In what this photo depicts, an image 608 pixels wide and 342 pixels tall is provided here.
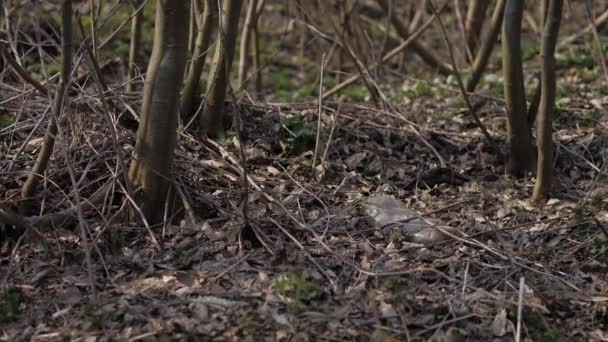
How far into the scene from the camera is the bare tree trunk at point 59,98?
3.43 meters

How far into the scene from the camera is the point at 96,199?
3.98 metres

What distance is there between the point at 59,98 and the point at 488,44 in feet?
11.0

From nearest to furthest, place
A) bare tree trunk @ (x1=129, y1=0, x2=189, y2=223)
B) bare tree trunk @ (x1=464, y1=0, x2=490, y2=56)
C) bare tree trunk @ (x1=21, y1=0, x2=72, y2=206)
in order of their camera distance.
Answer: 1. bare tree trunk @ (x1=21, y1=0, x2=72, y2=206)
2. bare tree trunk @ (x1=129, y1=0, x2=189, y2=223)
3. bare tree trunk @ (x1=464, y1=0, x2=490, y2=56)

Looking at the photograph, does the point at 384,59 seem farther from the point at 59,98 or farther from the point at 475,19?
the point at 59,98

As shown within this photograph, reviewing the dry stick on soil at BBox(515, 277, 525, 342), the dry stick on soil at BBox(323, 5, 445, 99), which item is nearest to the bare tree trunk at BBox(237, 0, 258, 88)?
the dry stick on soil at BBox(323, 5, 445, 99)

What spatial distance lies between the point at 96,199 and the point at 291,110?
1.85 meters

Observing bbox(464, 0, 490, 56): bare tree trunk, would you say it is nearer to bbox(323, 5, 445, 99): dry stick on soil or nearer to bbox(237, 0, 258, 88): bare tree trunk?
bbox(323, 5, 445, 99): dry stick on soil

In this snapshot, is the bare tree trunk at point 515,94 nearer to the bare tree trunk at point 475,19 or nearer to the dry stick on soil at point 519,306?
the dry stick on soil at point 519,306

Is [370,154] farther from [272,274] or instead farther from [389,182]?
Answer: [272,274]

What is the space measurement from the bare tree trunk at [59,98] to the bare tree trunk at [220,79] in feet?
3.79

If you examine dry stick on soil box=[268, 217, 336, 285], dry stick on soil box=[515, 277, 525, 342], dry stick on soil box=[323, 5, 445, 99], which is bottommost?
dry stick on soil box=[515, 277, 525, 342]

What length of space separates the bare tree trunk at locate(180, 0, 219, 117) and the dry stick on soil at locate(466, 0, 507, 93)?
2109mm

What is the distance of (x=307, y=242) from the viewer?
3926 millimetres

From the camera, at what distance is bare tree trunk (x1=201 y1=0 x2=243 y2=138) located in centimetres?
453
